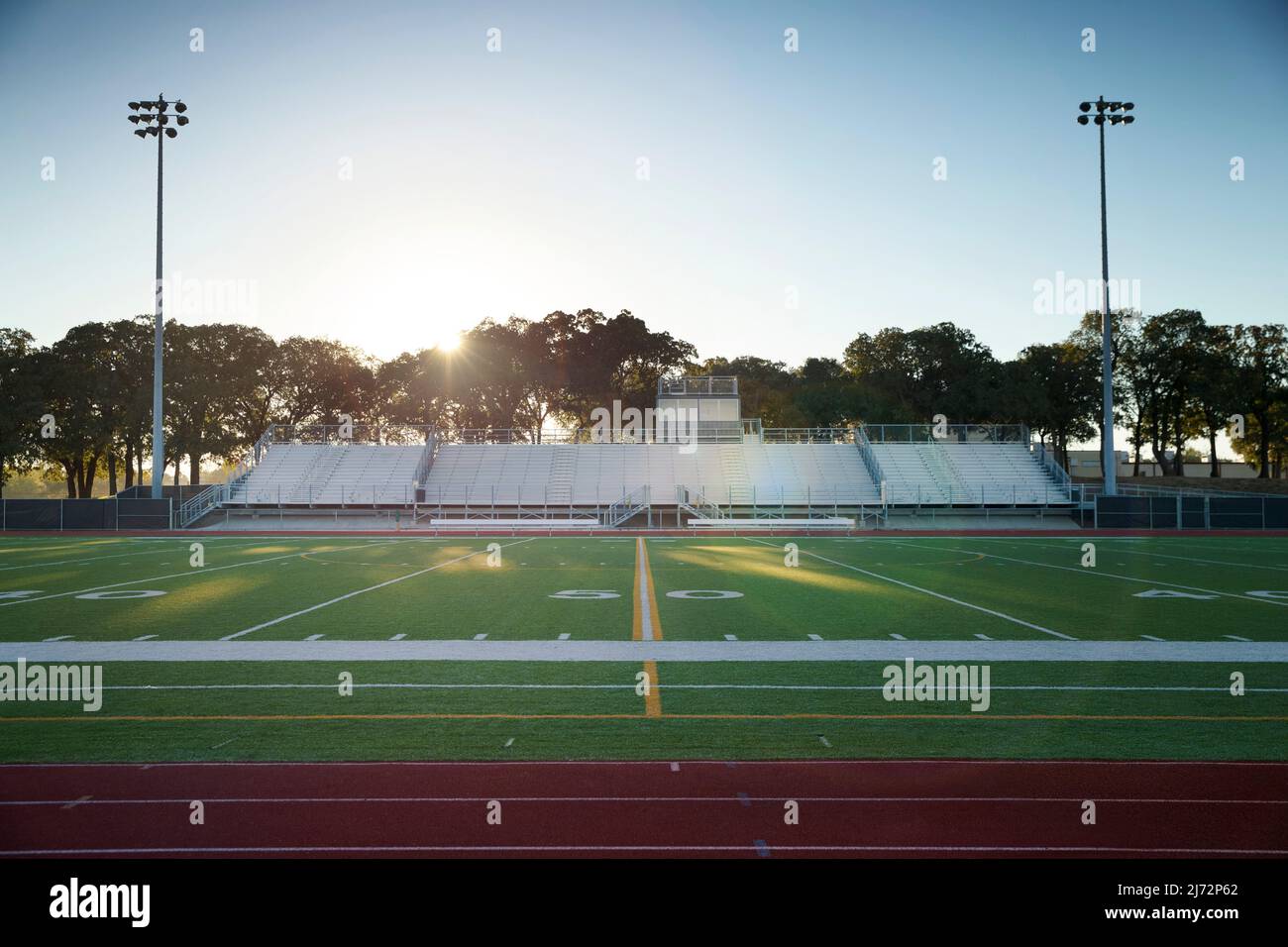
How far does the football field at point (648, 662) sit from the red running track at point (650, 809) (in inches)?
16.2

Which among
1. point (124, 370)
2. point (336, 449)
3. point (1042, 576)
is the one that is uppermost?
point (124, 370)

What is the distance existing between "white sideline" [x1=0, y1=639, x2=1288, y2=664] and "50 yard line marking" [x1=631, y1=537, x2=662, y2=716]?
53 cm

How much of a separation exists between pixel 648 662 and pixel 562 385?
6124 centimetres

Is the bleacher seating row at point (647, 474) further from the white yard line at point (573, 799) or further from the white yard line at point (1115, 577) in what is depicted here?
the white yard line at point (573, 799)

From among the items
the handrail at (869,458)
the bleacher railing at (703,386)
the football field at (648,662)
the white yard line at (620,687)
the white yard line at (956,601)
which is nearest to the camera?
the football field at (648,662)

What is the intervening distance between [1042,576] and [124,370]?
6354 centimetres

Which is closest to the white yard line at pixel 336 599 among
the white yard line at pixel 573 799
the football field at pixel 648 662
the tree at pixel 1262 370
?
the football field at pixel 648 662

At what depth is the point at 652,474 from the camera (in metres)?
50.7

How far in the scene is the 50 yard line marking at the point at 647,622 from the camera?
8461 mm

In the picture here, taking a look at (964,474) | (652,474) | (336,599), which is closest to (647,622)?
(336,599)

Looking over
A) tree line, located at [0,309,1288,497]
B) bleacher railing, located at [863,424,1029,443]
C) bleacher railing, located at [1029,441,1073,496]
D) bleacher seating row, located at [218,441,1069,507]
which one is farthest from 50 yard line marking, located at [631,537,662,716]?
tree line, located at [0,309,1288,497]

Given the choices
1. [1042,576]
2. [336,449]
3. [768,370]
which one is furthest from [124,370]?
[1042,576]

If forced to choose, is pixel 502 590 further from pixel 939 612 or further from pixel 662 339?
pixel 662 339
